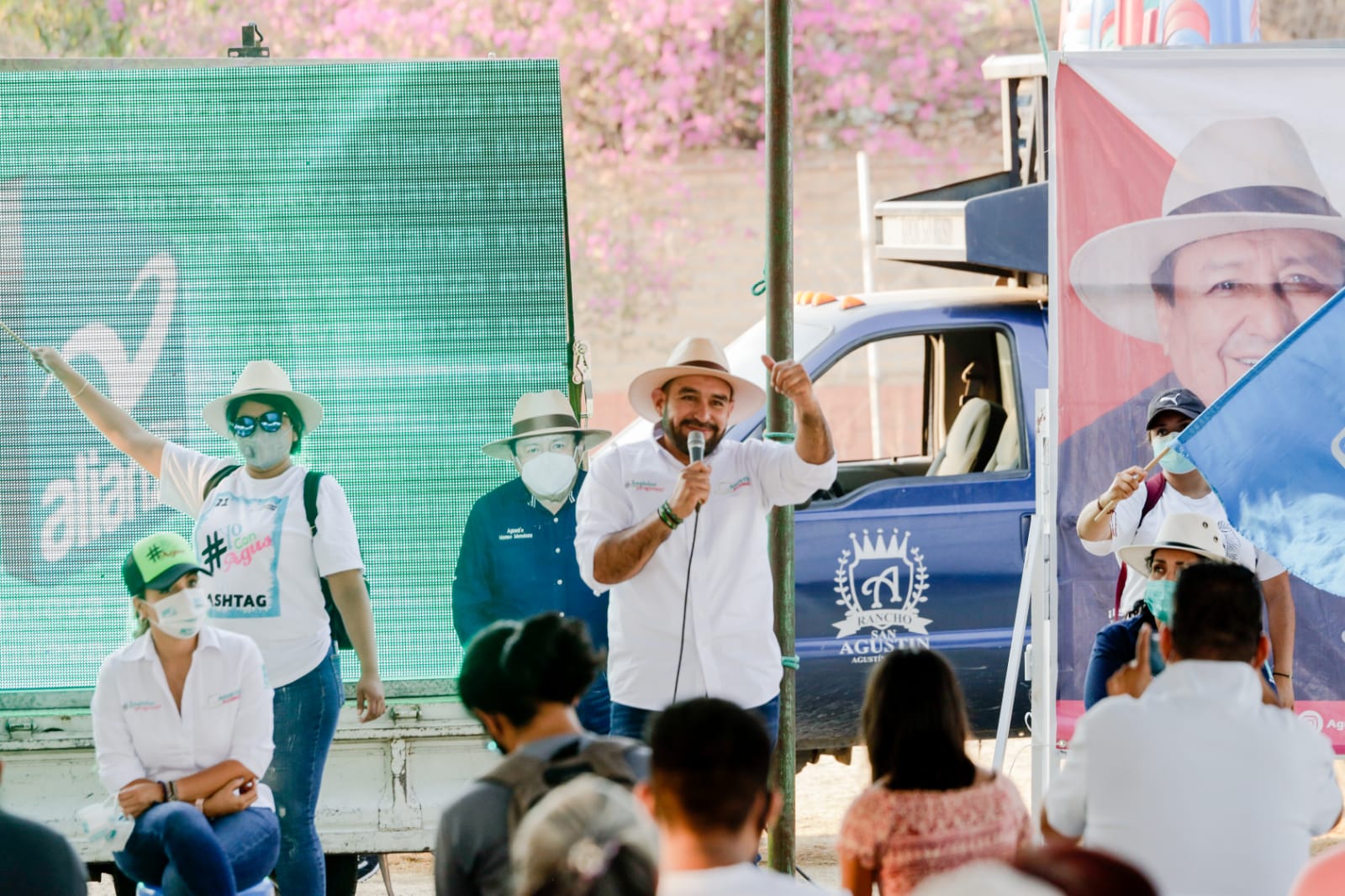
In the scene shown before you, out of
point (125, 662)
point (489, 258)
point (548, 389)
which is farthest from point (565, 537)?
point (125, 662)

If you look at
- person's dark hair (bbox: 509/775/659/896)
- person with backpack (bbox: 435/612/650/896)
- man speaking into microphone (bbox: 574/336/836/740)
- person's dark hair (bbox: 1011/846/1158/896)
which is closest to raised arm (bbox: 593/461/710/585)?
man speaking into microphone (bbox: 574/336/836/740)

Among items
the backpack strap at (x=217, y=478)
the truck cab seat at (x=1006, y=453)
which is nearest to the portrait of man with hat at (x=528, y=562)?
the backpack strap at (x=217, y=478)

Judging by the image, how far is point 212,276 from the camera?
6.77 metres

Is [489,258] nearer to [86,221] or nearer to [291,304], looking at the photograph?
[291,304]

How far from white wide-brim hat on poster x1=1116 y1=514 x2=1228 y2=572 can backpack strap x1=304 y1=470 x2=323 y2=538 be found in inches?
103

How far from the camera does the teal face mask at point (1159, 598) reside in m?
5.20

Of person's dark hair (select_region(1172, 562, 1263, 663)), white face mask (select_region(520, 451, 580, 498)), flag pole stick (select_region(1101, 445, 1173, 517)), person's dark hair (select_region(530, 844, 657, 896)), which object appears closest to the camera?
person's dark hair (select_region(530, 844, 657, 896))

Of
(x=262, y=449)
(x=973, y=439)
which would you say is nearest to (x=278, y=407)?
(x=262, y=449)

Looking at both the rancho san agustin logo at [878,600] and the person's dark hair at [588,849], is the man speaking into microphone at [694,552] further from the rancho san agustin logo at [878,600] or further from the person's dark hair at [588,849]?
the person's dark hair at [588,849]

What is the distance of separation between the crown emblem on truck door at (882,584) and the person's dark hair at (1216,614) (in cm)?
338

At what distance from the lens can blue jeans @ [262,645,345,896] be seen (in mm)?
5652

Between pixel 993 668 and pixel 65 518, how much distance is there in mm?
3686

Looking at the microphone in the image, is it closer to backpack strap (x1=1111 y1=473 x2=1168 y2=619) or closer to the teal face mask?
the teal face mask

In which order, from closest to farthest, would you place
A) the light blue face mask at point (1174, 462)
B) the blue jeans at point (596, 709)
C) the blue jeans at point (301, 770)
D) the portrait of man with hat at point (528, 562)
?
the blue jeans at point (301, 770), the light blue face mask at point (1174, 462), the blue jeans at point (596, 709), the portrait of man with hat at point (528, 562)
